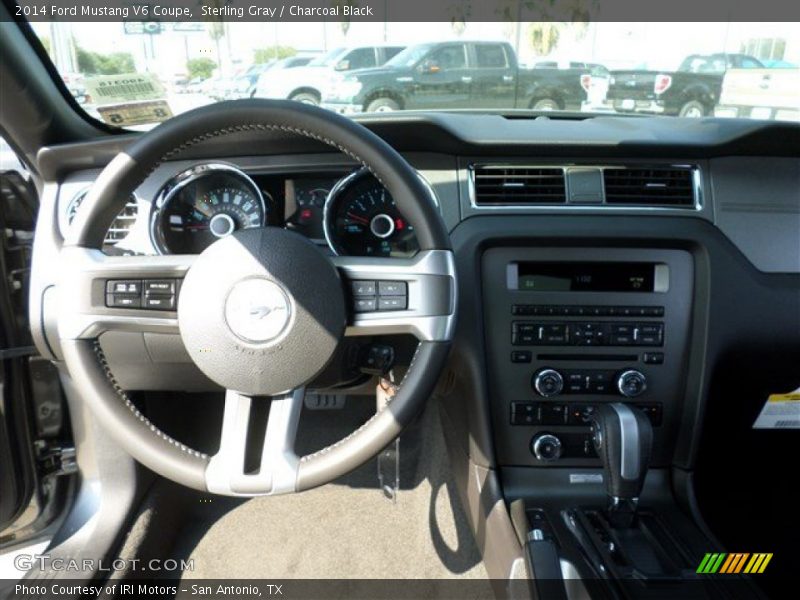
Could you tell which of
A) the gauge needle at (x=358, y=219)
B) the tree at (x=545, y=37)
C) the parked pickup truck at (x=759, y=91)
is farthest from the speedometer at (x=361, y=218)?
the parked pickup truck at (x=759, y=91)

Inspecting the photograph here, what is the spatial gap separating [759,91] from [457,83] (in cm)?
103

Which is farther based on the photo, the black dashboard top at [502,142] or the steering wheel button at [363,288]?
the black dashboard top at [502,142]

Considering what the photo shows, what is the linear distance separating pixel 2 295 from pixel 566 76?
1.90 meters

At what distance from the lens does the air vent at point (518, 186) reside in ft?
6.17

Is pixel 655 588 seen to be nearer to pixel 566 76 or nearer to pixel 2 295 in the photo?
pixel 566 76

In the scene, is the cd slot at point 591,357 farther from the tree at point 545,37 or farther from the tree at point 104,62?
the tree at point 104,62

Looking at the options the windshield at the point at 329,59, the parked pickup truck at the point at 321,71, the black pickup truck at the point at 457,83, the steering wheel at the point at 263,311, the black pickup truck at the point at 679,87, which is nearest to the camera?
the steering wheel at the point at 263,311

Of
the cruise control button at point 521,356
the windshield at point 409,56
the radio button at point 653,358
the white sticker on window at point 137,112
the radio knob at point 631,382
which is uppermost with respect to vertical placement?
the windshield at point 409,56

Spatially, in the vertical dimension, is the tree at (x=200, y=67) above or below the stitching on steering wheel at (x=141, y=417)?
above

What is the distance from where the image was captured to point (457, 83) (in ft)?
7.11

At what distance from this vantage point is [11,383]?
6.60 ft

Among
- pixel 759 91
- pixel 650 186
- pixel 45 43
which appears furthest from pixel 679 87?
pixel 45 43

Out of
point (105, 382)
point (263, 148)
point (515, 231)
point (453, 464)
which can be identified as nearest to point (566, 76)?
point (515, 231)

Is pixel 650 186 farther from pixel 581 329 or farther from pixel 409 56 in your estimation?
pixel 409 56
